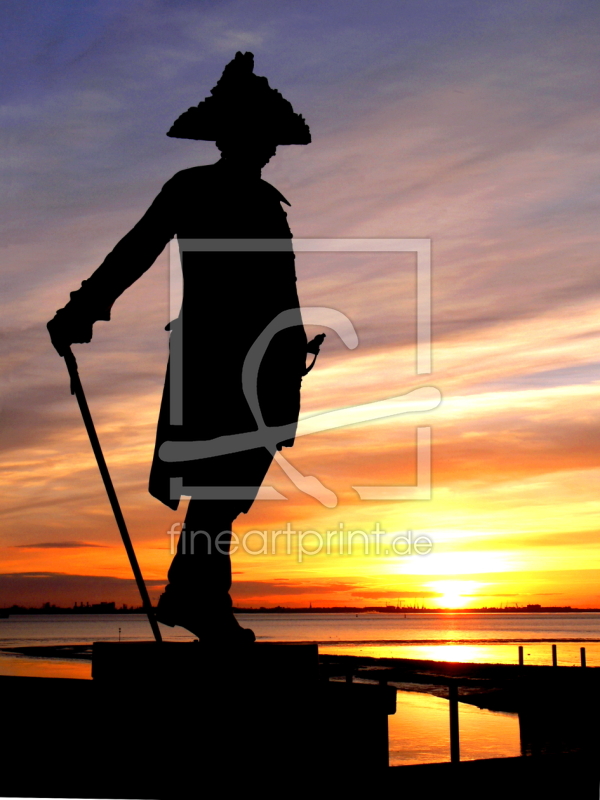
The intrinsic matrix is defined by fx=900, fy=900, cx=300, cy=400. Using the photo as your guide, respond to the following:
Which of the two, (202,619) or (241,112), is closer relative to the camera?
(202,619)

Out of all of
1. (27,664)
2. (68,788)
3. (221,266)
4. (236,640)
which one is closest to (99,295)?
(221,266)

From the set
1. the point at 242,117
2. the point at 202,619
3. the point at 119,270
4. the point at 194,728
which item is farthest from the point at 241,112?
the point at 194,728

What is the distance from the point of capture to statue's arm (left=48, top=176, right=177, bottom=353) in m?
4.72

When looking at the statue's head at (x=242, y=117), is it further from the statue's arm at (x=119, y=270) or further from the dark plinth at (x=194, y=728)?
the dark plinth at (x=194, y=728)

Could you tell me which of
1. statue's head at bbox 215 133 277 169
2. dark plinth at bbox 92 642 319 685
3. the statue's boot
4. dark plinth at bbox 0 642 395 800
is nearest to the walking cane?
the statue's boot

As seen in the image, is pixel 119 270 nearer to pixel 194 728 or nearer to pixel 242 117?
pixel 242 117

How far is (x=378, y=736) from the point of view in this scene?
3930 millimetres

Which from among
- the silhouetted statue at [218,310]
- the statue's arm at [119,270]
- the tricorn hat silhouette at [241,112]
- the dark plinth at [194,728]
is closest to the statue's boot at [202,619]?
the silhouetted statue at [218,310]

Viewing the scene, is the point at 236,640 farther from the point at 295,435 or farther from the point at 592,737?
the point at 592,737

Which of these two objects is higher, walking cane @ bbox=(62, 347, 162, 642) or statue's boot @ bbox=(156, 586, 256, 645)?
walking cane @ bbox=(62, 347, 162, 642)

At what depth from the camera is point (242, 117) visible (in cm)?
479

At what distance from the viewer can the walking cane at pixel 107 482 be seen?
4.57 meters

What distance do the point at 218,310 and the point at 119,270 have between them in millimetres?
573

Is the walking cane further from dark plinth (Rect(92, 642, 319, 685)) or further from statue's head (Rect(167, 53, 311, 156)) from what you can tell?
statue's head (Rect(167, 53, 311, 156))
